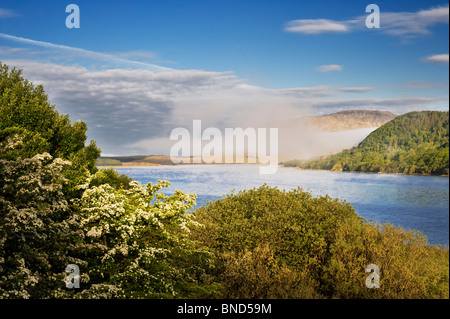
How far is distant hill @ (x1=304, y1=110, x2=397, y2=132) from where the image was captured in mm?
90312

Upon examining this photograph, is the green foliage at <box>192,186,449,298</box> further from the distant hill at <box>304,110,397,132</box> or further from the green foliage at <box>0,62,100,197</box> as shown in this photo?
the distant hill at <box>304,110,397,132</box>

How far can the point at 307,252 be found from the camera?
1008 inches

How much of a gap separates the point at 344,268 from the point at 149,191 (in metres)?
11.8

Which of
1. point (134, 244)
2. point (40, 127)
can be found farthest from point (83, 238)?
point (40, 127)

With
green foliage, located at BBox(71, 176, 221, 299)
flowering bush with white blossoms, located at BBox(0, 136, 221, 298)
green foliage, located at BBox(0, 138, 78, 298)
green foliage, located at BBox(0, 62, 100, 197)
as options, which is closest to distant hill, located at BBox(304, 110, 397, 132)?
green foliage, located at BBox(0, 62, 100, 197)

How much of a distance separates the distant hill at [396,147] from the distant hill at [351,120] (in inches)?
127

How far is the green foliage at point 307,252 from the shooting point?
22.4 m

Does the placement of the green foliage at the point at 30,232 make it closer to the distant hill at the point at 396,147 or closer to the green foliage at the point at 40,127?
the green foliage at the point at 40,127

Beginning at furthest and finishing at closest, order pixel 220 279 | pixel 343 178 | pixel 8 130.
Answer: pixel 343 178, pixel 220 279, pixel 8 130

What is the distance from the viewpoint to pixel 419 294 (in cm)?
2345

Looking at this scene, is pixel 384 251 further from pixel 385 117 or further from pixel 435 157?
pixel 385 117

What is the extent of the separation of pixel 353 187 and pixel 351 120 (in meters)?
15.1

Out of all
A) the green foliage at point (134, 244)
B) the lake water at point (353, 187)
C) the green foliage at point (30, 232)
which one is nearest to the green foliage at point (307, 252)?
the green foliage at point (134, 244)
